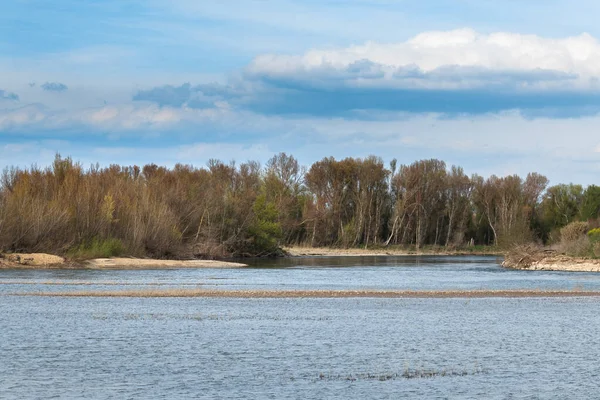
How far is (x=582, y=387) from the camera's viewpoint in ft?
68.3

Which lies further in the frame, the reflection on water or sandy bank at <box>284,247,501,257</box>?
sandy bank at <box>284,247,501,257</box>

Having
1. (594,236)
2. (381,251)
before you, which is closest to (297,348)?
(594,236)

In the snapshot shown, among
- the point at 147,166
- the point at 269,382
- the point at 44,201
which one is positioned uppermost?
the point at 147,166

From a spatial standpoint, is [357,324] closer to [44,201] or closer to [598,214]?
[44,201]

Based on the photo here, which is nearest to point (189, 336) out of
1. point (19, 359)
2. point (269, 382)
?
point (19, 359)

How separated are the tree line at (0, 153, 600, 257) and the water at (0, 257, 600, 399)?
50834 mm

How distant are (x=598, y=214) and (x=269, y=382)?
117742 mm

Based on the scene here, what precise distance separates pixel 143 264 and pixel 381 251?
194 ft

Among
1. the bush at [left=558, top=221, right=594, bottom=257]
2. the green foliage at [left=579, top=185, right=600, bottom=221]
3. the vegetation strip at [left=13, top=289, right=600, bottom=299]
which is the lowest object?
the vegetation strip at [left=13, top=289, right=600, bottom=299]

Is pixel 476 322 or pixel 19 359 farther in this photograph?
pixel 476 322

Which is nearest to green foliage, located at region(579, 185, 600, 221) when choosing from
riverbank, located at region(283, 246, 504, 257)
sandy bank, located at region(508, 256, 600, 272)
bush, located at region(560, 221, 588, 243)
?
riverbank, located at region(283, 246, 504, 257)

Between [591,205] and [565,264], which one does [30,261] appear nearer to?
[565,264]

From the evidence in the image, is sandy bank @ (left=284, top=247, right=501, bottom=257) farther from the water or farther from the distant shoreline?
the water

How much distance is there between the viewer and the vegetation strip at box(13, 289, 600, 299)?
4559 centimetres
